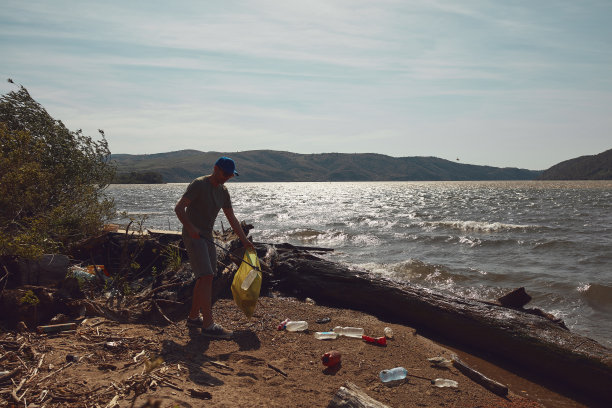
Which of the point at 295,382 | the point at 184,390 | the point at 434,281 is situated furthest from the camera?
the point at 434,281

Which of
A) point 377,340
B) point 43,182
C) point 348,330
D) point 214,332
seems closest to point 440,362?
point 377,340

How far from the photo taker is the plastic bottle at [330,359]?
4508mm

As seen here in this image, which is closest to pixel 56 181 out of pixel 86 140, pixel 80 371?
pixel 86 140

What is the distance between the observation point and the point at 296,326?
18.7 ft

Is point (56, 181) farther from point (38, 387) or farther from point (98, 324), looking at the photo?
point (38, 387)

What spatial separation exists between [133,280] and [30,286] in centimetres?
286

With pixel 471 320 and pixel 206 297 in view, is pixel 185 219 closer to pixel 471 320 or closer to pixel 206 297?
pixel 206 297

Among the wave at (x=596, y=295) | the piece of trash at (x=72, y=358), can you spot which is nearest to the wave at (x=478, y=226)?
the wave at (x=596, y=295)

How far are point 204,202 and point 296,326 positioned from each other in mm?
2255

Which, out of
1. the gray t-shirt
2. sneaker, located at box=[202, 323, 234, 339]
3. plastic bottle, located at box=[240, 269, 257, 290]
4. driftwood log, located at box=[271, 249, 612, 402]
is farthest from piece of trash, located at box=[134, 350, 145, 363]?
driftwood log, located at box=[271, 249, 612, 402]

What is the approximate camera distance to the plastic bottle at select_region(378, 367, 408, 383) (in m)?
4.34

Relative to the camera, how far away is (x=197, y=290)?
17.2 ft

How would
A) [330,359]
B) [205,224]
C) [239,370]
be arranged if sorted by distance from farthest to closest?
[205,224] < [330,359] < [239,370]

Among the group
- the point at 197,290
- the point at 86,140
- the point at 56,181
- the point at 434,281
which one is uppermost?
the point at 86,140
